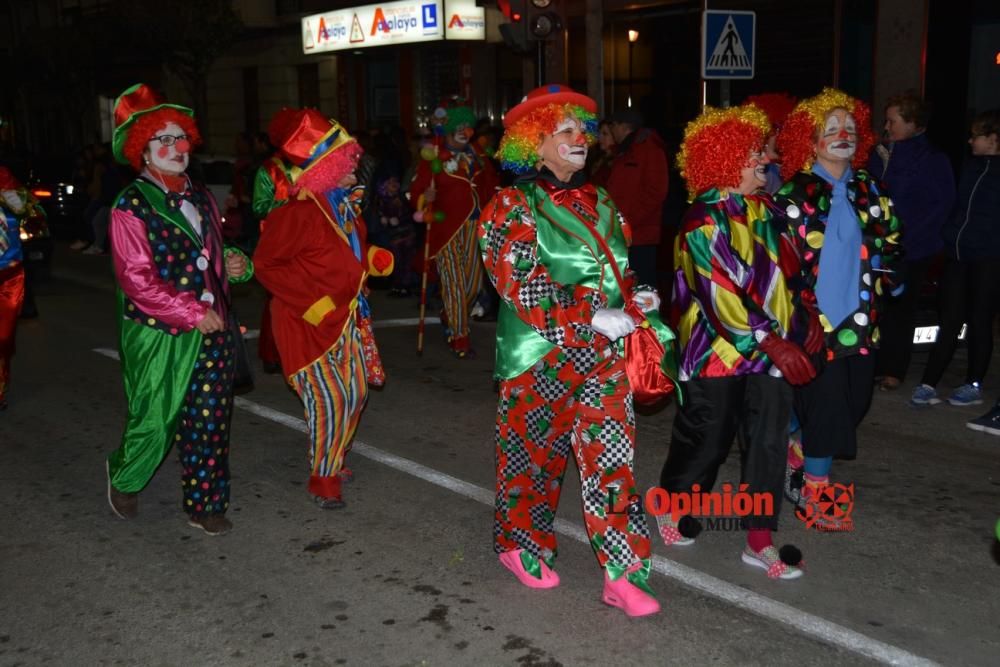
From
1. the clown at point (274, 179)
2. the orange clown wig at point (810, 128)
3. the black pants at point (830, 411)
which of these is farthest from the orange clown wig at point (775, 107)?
the clown at point (274, 179)

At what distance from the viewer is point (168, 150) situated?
507 cm

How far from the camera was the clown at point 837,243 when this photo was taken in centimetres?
482

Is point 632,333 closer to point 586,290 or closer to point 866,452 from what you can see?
point 586,290

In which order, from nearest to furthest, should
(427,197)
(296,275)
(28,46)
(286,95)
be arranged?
(296,275) < (427,197) < (286,95) < (28,46)

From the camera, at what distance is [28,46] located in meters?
35.8

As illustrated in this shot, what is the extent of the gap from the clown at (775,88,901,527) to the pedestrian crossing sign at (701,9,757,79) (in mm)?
5254

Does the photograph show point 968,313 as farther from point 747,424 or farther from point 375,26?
point 375,26

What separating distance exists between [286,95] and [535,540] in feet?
81.5

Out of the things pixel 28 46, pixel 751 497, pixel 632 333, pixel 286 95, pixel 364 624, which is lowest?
pixel 364 624

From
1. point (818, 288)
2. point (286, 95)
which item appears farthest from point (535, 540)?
point (286, 95)

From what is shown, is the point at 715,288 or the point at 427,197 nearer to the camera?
the point at 715,288

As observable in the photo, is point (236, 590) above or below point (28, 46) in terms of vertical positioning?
below

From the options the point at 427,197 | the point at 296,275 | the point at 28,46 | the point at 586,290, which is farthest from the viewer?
the point at 28,46

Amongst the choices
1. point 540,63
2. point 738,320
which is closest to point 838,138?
point 738,320
